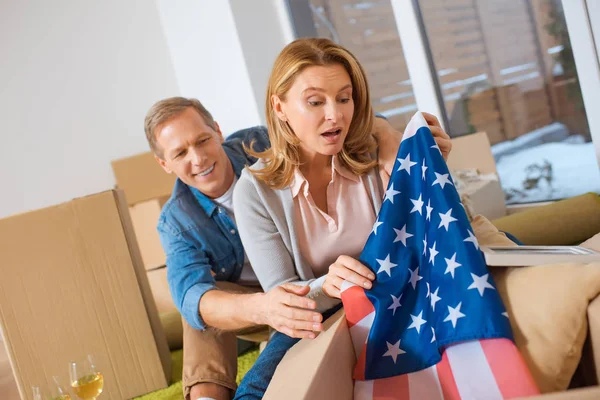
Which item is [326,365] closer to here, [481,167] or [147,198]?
[481,167]

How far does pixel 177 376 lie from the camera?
2070 mm

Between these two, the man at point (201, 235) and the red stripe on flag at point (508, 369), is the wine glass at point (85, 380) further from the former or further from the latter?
the red stripe on flag at point (508, 369)

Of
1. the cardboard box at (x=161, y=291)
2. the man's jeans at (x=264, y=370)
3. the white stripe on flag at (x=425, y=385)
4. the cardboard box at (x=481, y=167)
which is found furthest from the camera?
the cardboard box at (x=161, y=291)

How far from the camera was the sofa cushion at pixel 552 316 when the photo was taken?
80 cm

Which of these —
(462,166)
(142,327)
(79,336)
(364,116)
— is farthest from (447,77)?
(79,336)

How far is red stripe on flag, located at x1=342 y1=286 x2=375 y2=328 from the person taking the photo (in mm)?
1062

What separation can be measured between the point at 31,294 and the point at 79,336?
20cm

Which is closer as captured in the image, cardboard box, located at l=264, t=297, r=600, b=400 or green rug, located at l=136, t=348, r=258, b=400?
cardboard box, located at l=264, t=297, r=600, b=400

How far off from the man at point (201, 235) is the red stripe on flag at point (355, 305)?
50 cm

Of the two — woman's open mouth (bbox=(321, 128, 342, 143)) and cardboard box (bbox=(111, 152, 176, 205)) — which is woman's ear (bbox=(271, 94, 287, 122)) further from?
cardboard box (bbox=(111, 152, 176, 205))

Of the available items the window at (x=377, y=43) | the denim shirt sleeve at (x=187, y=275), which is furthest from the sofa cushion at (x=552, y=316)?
the window at (x=377, y=43)

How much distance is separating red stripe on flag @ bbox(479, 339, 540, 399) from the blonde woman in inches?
17.0

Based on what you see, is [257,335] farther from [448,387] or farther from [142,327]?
[448,387]

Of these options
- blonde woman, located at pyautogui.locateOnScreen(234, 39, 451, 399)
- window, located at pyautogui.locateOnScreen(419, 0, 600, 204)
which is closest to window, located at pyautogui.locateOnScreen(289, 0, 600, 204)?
window, located at pyautogui.locateOnScreen(419, 0, 600, 204)
